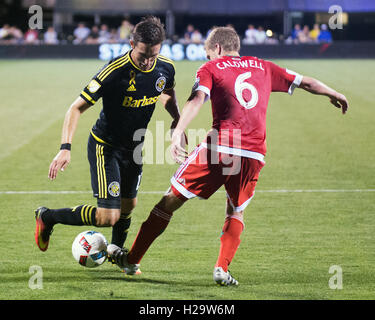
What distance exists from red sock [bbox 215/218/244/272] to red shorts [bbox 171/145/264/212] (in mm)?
281

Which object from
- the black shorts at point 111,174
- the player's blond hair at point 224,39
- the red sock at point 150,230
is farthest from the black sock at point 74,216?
the player's blond hair at point 224,39

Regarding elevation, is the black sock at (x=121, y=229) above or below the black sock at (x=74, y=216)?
below

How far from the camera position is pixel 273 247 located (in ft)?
23.3

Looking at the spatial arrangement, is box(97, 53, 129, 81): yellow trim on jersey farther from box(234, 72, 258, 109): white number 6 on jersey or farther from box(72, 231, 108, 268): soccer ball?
box(72, 231, 108, 268): soccer ball

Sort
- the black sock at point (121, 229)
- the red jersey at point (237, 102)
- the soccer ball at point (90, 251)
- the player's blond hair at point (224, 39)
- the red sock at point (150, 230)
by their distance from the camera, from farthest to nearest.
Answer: the black sock at point (121, 229) < the soccer ball at point (90, 251) < the red sock at point (150, 230) < the player's blond hair at point (224, 39) < the red jersey at point (237, 102)

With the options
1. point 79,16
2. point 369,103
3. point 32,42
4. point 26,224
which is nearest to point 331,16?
point 79,16

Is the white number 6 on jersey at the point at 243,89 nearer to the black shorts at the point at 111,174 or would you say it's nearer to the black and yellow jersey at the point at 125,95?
the black and yellow jersey at the point at 125,95

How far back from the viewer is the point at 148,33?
5.77 meters

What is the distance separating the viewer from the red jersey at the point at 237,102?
575 centimetres

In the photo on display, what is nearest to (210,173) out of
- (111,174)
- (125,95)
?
(111,174)

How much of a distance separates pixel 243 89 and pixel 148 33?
90 cm

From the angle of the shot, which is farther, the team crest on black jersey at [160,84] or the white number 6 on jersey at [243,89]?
the team crest on black jersey at [160,84]

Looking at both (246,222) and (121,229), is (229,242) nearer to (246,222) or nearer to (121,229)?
(121,229)

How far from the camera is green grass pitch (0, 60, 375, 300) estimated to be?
19.1 feet
